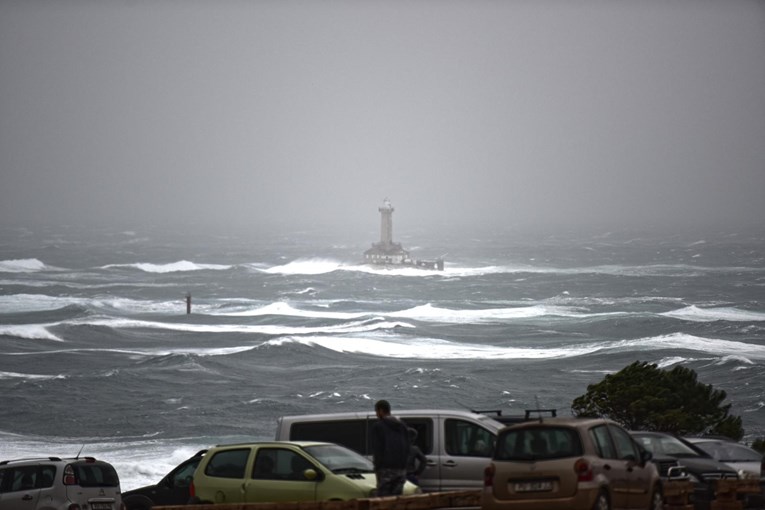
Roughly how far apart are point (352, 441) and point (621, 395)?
639 inches

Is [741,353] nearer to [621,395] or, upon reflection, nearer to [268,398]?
[268,398]

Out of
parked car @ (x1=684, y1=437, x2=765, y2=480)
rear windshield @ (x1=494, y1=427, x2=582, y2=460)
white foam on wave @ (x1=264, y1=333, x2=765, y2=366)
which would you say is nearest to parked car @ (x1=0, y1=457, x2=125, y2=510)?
rear windshield @ (x1=494, y1=427, x2=582, y2=460)

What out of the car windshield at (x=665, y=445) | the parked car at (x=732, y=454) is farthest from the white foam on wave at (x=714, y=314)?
the car windshield at (x=665, y=445)

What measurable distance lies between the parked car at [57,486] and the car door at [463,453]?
453 cm

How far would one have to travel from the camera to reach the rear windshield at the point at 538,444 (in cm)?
1177

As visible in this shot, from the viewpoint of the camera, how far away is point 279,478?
13.2 metres

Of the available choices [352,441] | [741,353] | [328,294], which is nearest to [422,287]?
[328,294]

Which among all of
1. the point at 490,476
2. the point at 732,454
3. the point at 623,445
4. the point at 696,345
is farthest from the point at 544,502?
the point at 696,345

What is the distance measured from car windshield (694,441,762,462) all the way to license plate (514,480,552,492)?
6389 millimetres

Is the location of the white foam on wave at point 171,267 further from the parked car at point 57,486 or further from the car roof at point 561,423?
the car roof at point 561,423

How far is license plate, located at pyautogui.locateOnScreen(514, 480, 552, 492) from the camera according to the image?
1163cm

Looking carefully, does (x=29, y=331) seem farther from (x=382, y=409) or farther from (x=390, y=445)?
(x=390, y=445)

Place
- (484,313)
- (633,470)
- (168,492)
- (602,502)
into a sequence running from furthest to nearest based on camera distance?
(484,313) < (168,492) < (633,470) < (602,502)

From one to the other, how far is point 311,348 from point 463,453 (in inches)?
2572
